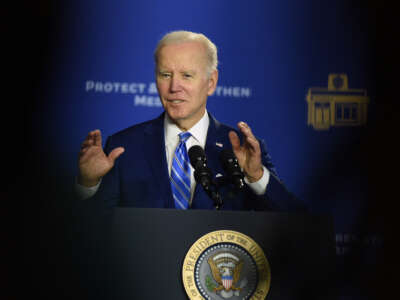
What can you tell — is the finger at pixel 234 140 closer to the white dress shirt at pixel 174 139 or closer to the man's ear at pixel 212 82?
the white dress shirt at pixel 174 139

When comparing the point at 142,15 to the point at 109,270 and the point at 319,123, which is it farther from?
the point at 109,270

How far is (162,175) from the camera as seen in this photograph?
9.78 ft

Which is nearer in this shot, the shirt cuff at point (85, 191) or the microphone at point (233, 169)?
the microphone at point (233, 169)

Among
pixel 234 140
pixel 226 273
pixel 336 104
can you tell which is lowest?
pixel 226 273

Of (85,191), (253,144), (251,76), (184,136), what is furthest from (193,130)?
(85,191)

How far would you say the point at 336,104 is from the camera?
3.28 meters

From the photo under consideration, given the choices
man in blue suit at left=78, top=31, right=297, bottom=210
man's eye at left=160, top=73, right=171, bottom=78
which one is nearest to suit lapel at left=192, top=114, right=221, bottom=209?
man in blue suit at left=78, top=31, right=297, bottom=210

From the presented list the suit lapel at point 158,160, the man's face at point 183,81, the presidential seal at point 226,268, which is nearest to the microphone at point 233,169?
the presidential seal at point 226,268

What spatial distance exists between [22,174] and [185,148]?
116 cm

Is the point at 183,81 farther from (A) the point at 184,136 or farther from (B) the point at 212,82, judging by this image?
(A) the point at 184,136

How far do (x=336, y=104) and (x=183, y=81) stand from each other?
112cm

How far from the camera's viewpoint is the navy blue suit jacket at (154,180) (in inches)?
113

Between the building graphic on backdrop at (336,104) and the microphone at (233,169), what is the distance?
145 cm

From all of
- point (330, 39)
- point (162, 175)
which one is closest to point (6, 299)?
point (162, 175)
